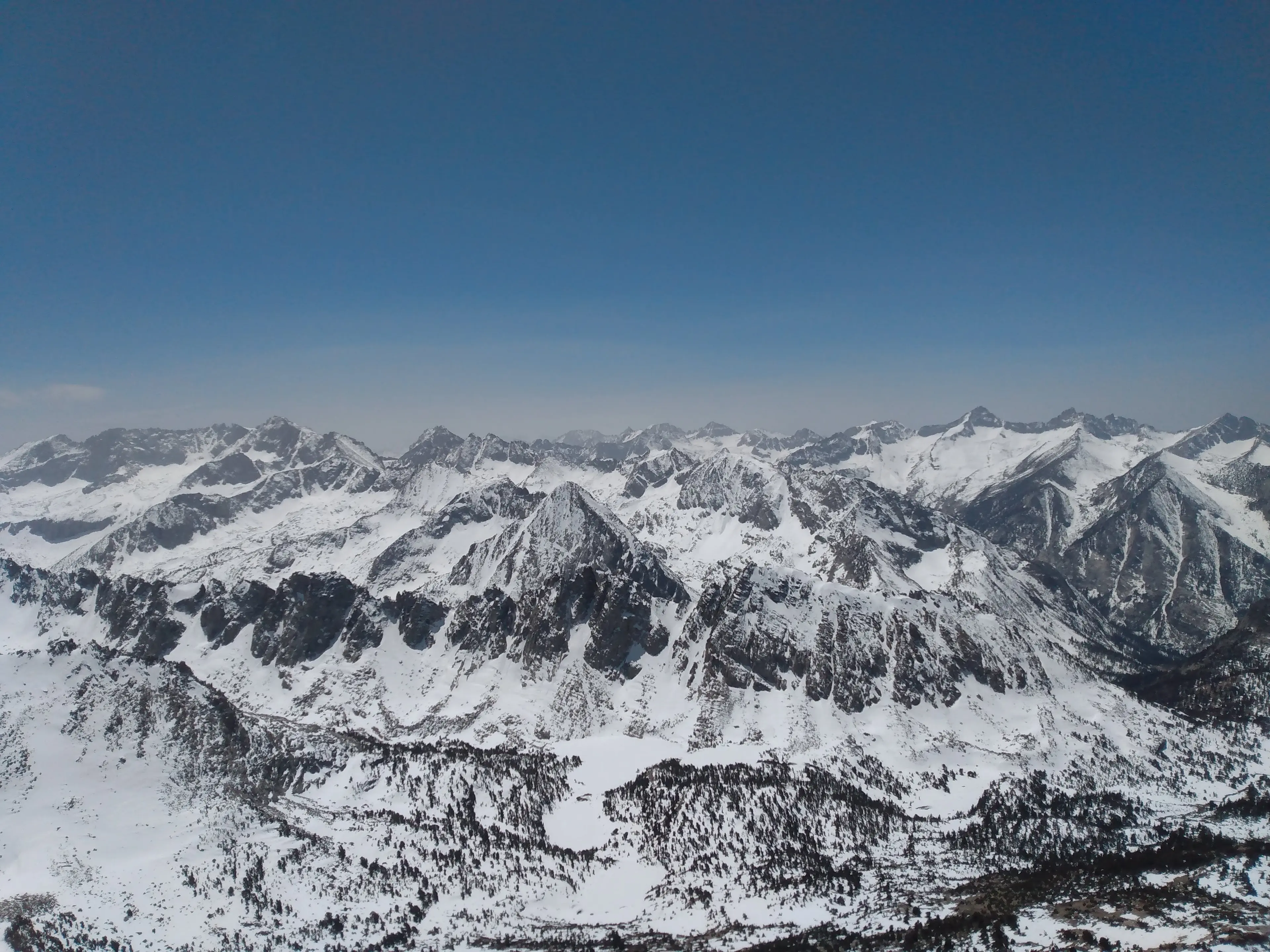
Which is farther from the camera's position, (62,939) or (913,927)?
(913,927)

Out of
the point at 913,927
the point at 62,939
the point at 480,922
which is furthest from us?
the point at 480,922

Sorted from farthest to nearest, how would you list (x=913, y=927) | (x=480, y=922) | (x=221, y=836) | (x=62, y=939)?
(x=221, y=836)
(x=480, y=922)
(x=913, y=927)
(x=62, y=939)

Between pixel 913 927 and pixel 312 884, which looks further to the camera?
pixel 312 884

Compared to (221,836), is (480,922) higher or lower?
lower

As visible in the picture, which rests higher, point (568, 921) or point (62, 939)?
point (62, 939)

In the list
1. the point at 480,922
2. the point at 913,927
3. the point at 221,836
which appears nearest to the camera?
the point at 913,927

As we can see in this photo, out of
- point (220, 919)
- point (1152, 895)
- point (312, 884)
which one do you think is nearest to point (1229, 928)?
point (1152, 895)

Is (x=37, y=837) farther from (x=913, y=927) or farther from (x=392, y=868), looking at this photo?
(x=913, y=927)

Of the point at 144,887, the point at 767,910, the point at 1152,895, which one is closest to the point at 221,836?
the point at 144,887

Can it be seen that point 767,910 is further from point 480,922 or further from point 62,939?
point 62,939
